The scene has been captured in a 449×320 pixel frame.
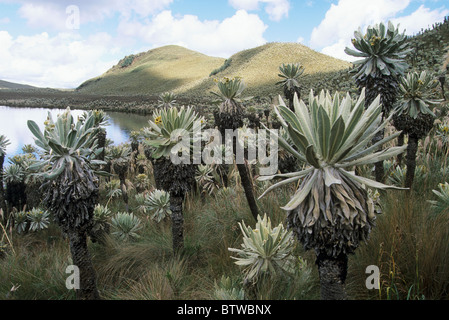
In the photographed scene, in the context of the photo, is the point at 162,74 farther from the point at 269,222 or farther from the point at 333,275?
the point at 333,275

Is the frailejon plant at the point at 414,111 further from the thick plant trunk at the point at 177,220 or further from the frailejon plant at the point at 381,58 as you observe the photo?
the thick plant trunk at the point at 177,220

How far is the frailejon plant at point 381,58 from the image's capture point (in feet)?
14.9

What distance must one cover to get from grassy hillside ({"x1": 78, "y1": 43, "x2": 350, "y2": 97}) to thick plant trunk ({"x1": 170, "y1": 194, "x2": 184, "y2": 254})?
3950 centimetres

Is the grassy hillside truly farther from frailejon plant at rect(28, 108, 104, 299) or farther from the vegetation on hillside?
frailejon plant at rect(28, 108, 104, 299)

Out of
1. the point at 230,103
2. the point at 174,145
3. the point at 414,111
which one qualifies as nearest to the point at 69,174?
the point at 174,145

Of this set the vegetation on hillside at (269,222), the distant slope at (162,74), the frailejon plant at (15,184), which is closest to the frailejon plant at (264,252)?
the vegetation on hillside at (269,222)

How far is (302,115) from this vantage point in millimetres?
2268

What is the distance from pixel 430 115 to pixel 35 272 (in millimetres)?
7072

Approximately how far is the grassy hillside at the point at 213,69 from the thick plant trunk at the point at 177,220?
39.5 meters

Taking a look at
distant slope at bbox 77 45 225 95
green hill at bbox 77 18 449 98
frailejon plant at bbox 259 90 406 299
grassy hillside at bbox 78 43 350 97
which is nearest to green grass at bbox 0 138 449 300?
frailejon plant at bbox 259 90 406 299

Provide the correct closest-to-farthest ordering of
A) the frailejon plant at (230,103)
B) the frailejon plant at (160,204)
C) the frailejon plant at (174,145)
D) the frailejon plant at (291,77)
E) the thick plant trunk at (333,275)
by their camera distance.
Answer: the thick plant trunk at (333,275) < the frailejon plant at (174,145) < the frailejon plant at (230,103) < the frailejon plant at (160,204) < the frailejon plant at (291,77)

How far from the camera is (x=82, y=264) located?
336cm

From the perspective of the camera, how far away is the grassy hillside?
54384 millimetres

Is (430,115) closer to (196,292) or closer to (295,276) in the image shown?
(295,276)
